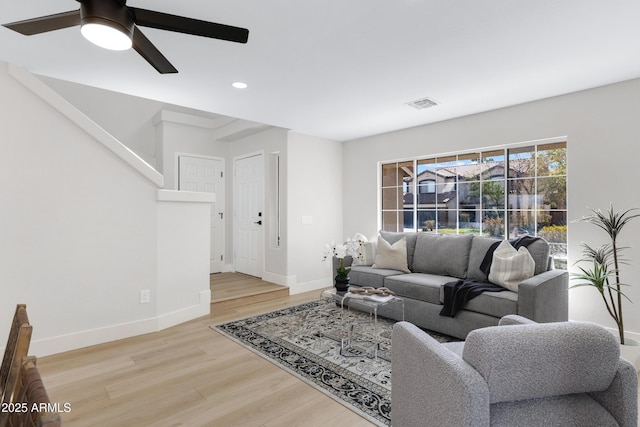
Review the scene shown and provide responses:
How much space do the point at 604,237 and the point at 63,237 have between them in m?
5.13

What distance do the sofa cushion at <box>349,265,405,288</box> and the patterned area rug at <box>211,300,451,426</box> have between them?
0.38 m

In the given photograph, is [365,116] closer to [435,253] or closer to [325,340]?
[435,253]

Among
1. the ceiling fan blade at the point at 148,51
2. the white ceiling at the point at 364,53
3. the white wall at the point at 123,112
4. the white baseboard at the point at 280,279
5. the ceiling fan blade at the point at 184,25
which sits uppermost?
the white wall at the point at 123,112

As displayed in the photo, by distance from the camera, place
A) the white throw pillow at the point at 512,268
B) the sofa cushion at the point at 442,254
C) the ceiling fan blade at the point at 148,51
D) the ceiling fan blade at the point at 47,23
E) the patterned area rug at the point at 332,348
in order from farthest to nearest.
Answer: the sofa cushion at the point at 442,254, the white throw pillow at the point at 512,268, the patterned area rug at the point at 332,348, the ceiling fan blade at the point at 148,51, the ceiling fan blade at the point at 47,23

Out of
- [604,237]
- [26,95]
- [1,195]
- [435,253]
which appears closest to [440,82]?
[435,253]

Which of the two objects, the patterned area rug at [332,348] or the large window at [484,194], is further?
the large window at [484,194]

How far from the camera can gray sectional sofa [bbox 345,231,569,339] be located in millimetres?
2793

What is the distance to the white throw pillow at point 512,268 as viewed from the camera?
3.04m

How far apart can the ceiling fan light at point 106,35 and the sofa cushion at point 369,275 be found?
3237 millimetres

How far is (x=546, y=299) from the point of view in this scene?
2.79 metres

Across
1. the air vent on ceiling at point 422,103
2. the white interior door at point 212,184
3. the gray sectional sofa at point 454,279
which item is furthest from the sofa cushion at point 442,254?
the white interior door at point 212,184

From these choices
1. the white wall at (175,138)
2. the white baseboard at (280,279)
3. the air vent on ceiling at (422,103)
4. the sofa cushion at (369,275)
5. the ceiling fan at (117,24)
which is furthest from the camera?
the white wall at (175,138)

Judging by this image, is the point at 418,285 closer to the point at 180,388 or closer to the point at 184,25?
the point at 180,388

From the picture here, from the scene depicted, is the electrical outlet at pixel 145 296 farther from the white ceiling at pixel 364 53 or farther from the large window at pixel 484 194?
the large window at pixel 484 194
